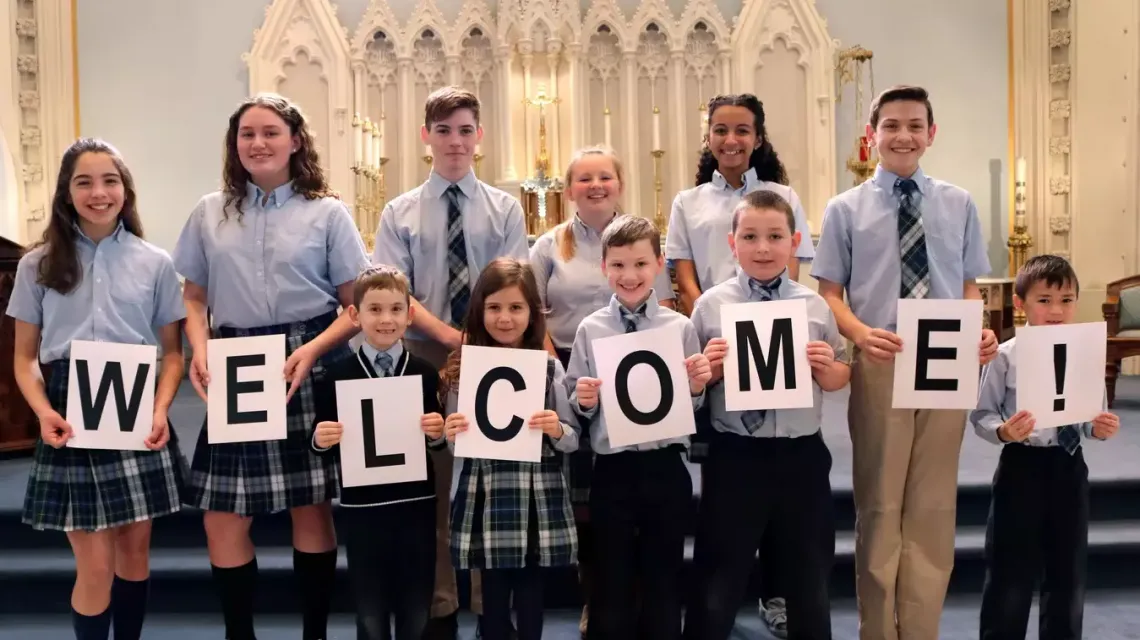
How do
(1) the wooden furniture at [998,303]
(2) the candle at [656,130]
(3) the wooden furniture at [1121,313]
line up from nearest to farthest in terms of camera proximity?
(3) the wooden furniture at [1121,313] → (1) the wooden furniture at [998,303] → (2) the candle at [656,130]

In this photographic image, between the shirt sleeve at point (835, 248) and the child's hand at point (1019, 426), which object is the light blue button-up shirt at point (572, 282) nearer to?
the shirt sleeve at point (835, 248)

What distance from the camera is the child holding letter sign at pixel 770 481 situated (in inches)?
87.7

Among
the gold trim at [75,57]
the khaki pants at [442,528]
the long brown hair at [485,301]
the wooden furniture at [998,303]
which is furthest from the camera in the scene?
the gold trim at [75,57]

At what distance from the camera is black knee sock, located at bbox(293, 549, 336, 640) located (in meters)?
2.43

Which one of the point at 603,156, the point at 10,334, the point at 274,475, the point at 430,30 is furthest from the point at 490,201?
the point at 430,30

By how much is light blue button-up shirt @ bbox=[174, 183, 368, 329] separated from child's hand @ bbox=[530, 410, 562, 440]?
2.22ft

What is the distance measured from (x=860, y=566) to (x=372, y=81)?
18.6 feet

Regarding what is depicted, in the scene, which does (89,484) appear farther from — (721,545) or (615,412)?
(721,545)

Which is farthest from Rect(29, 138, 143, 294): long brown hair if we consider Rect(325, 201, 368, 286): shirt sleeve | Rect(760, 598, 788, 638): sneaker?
Rect(760, 598, 788, 638): sneaker

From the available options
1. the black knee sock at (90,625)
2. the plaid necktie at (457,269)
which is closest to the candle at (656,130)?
the plaid necktie at (457,269)

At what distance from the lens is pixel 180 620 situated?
3.10 metres

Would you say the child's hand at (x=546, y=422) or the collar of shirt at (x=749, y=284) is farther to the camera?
the collar of shirt at (x=749, y=284)

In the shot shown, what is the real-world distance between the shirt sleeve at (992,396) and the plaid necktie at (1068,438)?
5.4 inches

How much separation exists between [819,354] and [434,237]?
45.5 inches
